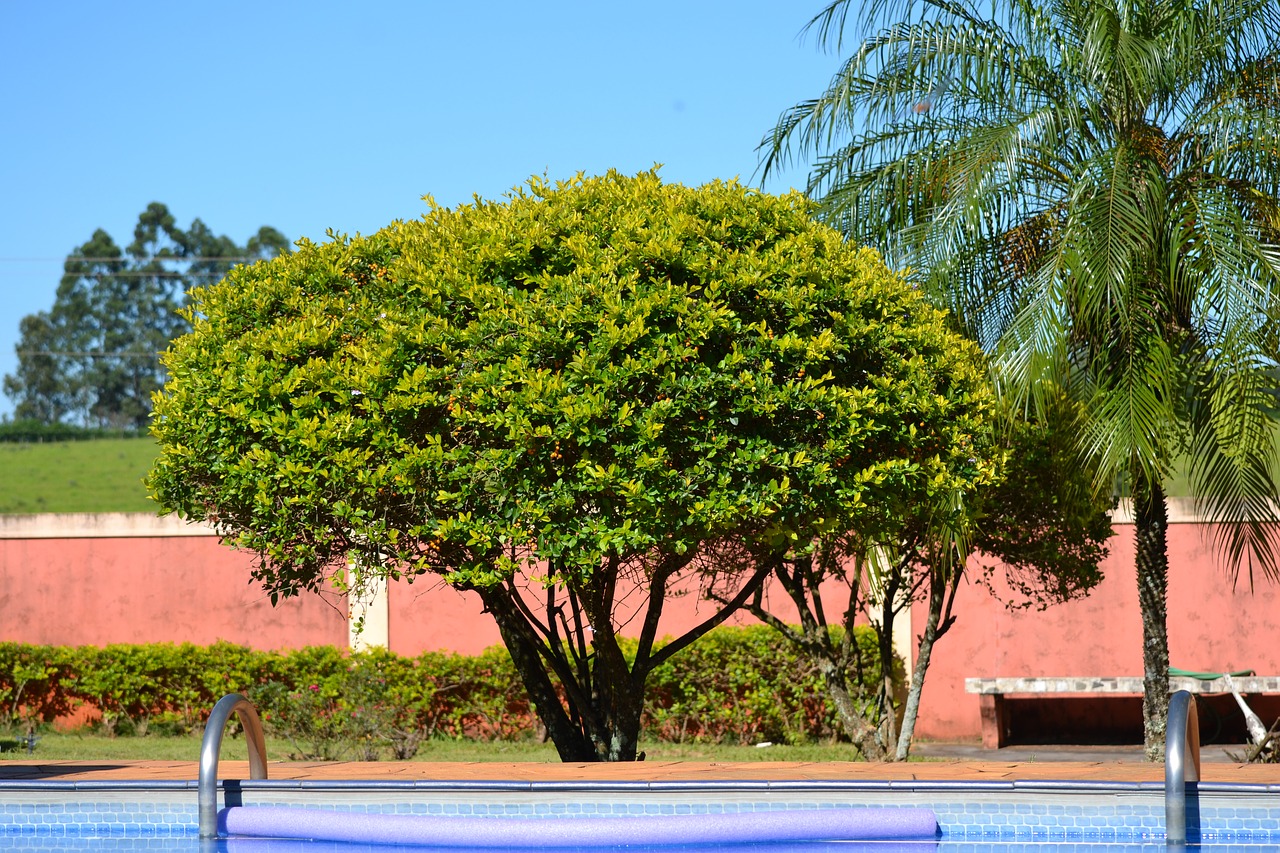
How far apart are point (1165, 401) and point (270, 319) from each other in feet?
18.9

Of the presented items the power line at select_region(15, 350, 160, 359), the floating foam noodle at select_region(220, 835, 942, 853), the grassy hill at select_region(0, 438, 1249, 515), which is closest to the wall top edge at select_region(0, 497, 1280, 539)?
the floating foam noodle at select_region(220, 835, 942, 853)

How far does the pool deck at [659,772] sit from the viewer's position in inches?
248

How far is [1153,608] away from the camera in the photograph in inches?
379

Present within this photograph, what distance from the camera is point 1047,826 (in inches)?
236

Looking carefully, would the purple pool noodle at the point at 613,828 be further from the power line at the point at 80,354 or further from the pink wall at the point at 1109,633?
the power line at the point at 80,354

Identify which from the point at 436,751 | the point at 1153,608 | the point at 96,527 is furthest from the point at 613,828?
the point at 96,527

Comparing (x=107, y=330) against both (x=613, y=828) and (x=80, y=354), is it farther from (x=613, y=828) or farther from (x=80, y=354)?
(x=613, y=828)

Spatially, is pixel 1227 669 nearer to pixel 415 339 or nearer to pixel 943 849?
pixel 943 849

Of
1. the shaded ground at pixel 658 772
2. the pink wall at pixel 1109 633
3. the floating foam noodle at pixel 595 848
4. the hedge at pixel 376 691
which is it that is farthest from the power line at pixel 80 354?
the floating foam noodle at pixel 595 848

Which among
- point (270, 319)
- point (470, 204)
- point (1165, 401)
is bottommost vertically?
point (1165, 401)

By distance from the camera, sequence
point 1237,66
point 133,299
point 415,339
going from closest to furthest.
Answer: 1. point 415,339
2. point 1237,66
3. point 133,299

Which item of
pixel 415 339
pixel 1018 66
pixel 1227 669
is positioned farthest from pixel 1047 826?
pixel 1227 669

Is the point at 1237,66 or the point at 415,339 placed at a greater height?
the point at 1237,66

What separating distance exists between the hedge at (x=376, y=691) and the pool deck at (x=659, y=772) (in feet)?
18.0
